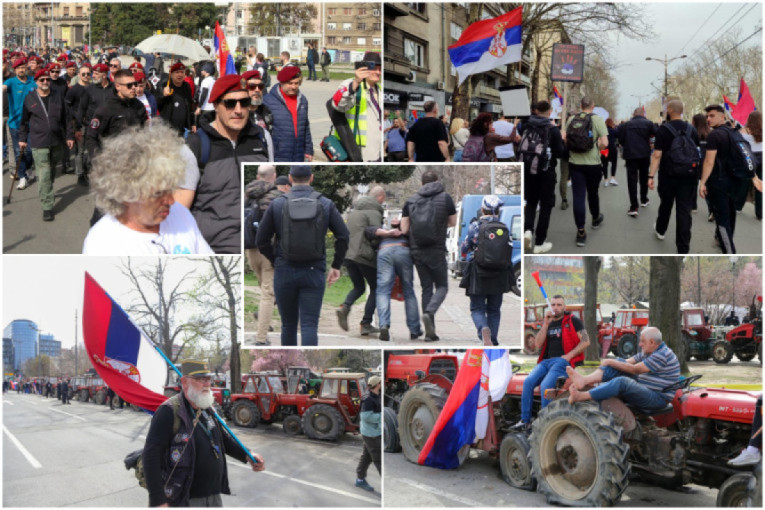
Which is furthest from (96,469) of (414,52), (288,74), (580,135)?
(414,52)

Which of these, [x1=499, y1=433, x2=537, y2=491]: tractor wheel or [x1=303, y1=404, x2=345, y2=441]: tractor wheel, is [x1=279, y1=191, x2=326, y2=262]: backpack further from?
[x1=499, y1=433, x2=537, y2=491]: tractor wheel

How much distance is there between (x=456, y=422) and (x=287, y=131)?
3000mm

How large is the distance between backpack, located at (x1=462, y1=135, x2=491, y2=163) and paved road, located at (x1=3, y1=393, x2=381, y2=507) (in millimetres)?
4475

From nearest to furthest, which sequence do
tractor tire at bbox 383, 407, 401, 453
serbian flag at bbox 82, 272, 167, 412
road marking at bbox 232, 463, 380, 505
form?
serbian flag at bbox 82, 272, 167, 412
road marking at bbox 232, 463, 380, 505
tractor tire at bbox 383, 407, 401, 453

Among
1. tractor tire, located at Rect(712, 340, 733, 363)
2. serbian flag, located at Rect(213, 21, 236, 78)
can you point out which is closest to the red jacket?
tractor tire, located at Rect(712, 340, 733, 363)

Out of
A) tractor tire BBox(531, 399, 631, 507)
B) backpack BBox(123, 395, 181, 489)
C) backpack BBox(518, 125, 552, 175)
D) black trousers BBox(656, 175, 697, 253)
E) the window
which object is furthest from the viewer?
the window

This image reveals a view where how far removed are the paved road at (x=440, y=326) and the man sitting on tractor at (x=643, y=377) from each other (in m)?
0.69

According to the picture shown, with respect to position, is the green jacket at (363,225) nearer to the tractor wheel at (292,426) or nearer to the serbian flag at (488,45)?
the tractor wheel at (292,426)

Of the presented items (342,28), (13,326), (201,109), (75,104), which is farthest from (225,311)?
(342,28)

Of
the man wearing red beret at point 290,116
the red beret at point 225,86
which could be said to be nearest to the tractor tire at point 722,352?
the man wearing red beret at point 290,116

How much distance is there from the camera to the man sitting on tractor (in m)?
5.81

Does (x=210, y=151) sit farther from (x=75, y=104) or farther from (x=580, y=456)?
(x=75, y=104)

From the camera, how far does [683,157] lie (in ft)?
29.0

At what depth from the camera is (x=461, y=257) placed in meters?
6.08
